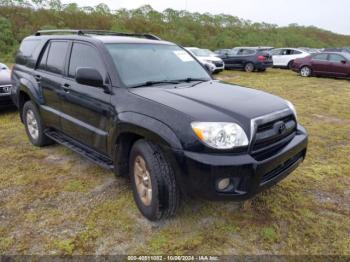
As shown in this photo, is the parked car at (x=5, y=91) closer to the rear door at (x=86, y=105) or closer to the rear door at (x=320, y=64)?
the rear door at (x=86, y=105)

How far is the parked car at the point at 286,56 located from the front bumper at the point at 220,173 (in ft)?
58.2

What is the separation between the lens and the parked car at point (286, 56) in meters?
18.7

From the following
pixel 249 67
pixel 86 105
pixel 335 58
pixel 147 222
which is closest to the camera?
pixel 147 222

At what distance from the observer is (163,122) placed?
2545 millimetres

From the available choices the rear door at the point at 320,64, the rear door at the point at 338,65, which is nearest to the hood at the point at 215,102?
the rear door at the point at 338,65

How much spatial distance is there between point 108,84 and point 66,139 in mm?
1374

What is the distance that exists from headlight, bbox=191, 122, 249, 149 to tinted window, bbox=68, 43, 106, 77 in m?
1.39

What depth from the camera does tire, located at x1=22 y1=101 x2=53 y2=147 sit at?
4.61 metres

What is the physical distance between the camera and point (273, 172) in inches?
107

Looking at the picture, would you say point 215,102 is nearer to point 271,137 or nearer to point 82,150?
point 271,137

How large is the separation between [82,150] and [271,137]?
7.41ft

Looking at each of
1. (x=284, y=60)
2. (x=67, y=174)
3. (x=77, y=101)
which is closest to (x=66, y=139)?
(x=67, y=174)

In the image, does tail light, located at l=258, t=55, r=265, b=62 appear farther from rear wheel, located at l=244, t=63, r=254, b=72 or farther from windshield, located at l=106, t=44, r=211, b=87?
windshield, located at l=106, t=44, r=211, b=87

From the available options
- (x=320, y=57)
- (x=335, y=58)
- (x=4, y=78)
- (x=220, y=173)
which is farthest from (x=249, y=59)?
(x=220, y=173)
